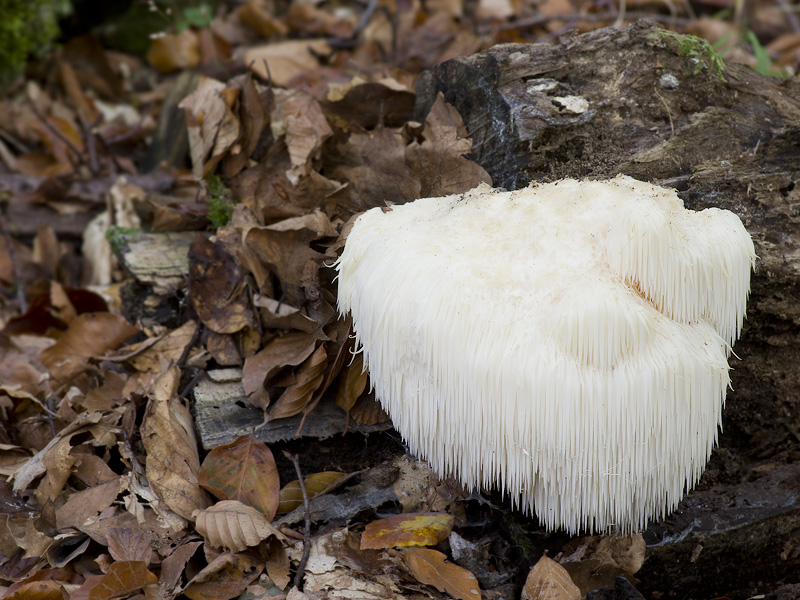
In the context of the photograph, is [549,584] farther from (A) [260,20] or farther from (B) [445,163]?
(A) [260,20]

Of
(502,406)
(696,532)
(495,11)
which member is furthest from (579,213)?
(495,11)

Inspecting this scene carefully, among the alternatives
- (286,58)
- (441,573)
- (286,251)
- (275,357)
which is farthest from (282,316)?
(286,58)

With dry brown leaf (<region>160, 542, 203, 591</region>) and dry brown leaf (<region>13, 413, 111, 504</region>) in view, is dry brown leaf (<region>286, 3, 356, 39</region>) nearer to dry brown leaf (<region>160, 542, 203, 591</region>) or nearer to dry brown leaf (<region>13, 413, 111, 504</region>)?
dry brown leaf (<region>13, 413, 111, 504</region>)

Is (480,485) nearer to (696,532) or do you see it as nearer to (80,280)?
(696,532)

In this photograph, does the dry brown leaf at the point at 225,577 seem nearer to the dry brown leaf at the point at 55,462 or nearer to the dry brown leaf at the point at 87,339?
the dry brown leaf at the point at 55,462

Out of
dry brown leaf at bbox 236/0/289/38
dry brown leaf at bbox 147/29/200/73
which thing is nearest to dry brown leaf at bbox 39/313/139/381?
dry brown leaf at bbox 147/29/200/73

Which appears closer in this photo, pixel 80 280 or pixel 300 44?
pixel 80 280

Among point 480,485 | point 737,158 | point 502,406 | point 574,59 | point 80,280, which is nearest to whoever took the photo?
point 502,406
